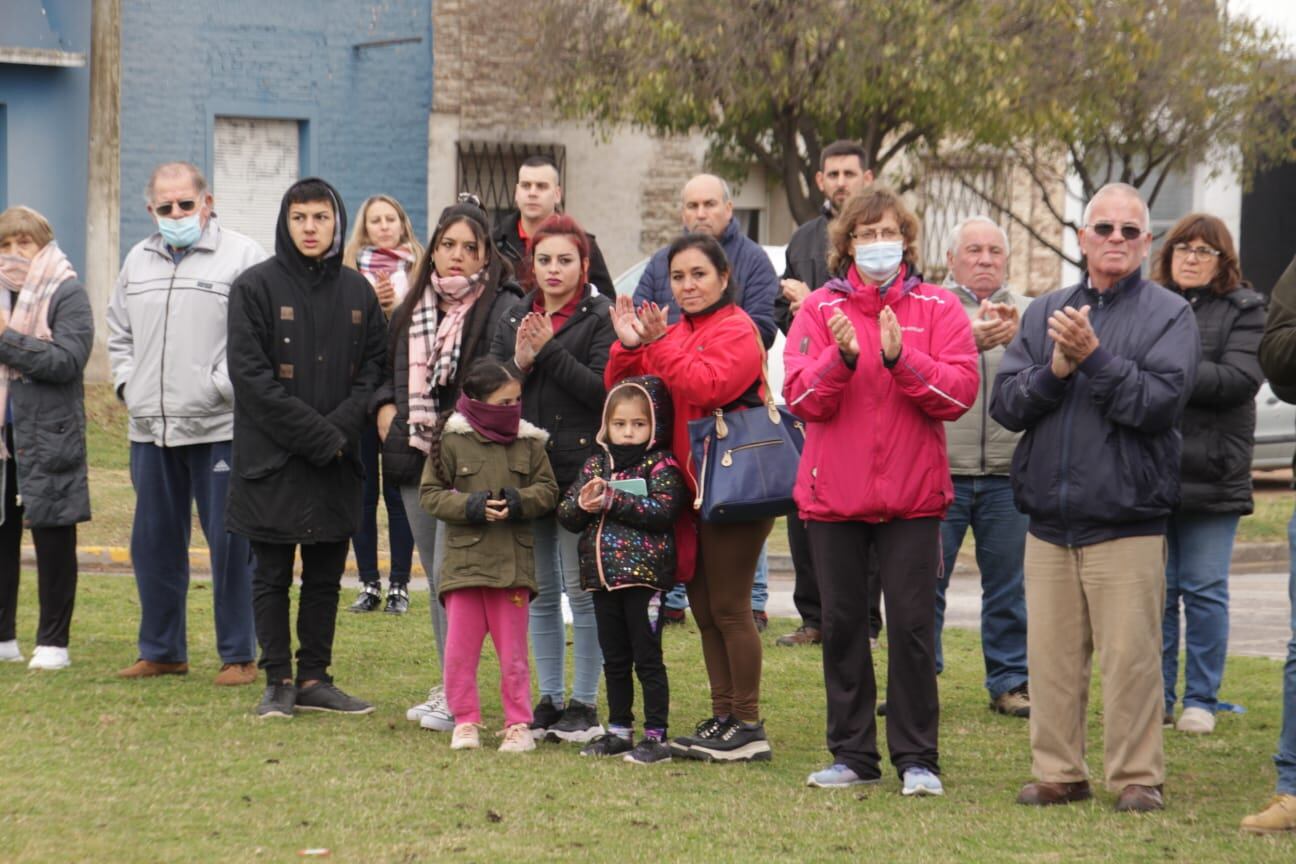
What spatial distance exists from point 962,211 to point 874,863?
23.1 m

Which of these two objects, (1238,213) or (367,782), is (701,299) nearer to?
(367,782)

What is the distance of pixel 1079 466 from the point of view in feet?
21.4

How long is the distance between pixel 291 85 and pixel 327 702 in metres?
16.4

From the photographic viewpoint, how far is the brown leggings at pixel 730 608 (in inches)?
289

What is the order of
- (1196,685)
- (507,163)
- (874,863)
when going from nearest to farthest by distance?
1. (874,863)
2. (1196,685)
3. (507,163)

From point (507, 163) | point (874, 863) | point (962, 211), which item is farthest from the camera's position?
point (962, 211)

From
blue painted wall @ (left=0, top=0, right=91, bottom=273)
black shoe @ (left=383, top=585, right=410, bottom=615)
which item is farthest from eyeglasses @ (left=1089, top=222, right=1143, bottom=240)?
blue painted wall @ (left=0, top=0, right=91, bottom=273)

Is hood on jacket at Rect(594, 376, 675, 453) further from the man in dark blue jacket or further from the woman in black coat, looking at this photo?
the woman in black coat

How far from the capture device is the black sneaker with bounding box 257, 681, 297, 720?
8.10m

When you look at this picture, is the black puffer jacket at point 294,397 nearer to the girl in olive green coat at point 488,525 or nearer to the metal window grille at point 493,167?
the girl in olive green coat at point 488,525

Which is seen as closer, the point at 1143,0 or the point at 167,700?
the point at 167,700

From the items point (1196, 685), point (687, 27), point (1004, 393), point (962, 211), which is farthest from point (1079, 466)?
point (962, 211)

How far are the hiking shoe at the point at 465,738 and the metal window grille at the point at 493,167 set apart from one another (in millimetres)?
17714

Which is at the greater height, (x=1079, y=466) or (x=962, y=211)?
(x=962, y=211)
